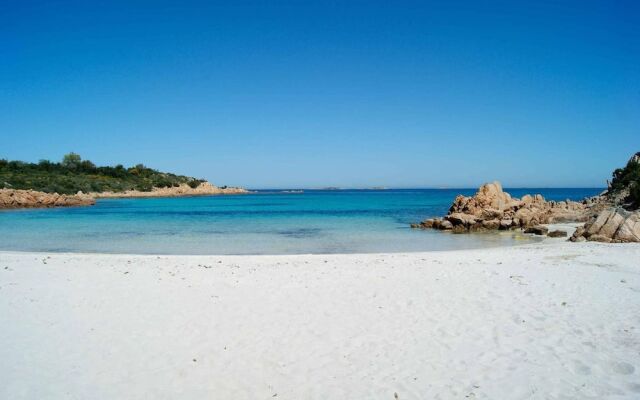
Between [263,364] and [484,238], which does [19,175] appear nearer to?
[484,238]

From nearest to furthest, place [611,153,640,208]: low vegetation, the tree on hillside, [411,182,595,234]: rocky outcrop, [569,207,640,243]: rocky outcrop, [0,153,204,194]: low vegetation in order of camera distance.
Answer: [569,207,640,243]: rocky outcrop < [411,182,595,234]: rocky outcrop < [611,153,640,208]: low vegetation < [0,153,204,194]: low vegetation < the tree on hillside

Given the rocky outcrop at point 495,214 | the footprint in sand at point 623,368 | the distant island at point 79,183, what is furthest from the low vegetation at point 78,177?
the footprint in sand at point 623,368

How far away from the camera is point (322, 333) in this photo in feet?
24.4

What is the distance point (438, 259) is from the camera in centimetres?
1527

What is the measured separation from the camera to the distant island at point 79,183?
56966 mm

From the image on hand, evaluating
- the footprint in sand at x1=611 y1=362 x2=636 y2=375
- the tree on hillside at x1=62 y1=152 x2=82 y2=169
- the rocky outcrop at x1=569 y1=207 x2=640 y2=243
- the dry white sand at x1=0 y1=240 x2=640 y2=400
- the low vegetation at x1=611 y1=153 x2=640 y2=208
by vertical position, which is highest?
the tree on hillside at x1=62 y1=152 x2=82 y2=169

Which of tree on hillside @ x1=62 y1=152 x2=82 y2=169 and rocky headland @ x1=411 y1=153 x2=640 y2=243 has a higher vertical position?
tree on hillside @ x1=62 y1=152 x2=82 y2=169

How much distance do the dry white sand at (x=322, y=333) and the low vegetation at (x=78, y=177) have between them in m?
75.2

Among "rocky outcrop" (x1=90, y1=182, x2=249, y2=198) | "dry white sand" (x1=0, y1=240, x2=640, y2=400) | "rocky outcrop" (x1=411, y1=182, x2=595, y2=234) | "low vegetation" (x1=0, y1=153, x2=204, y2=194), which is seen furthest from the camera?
"rocky outcrop" (x1=90, y1=182, x2=249, y2=198)

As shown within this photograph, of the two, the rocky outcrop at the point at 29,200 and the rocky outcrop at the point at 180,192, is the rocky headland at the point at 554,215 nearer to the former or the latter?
the rocky outcrop at the point at 29,200

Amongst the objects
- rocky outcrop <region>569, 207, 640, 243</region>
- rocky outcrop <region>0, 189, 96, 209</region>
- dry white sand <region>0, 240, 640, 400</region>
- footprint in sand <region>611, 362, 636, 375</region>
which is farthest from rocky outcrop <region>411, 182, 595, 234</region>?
rocky outcrop <region>0, 189, 96, 209</region>

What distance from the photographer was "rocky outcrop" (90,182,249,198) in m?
97.1

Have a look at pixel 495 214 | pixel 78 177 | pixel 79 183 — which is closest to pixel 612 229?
pixel 495 214

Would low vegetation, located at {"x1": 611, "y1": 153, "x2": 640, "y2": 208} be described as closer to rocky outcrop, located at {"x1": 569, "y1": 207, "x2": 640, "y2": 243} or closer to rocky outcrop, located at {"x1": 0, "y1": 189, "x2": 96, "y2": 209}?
rocky outcrop, located at {"x1": 569, "y1": 207, "x2": 640, "y2": 243}
